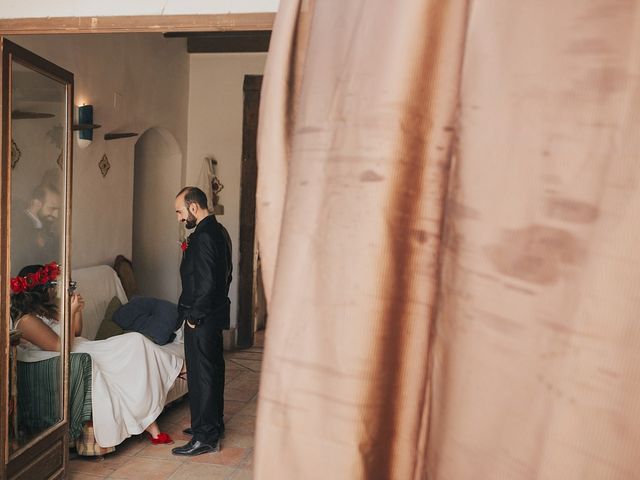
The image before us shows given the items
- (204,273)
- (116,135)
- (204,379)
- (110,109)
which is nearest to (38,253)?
(204,273)

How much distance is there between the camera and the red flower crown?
149 inches

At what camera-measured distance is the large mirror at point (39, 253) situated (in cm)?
352

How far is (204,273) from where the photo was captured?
4.35 meters

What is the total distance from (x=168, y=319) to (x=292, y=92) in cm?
493

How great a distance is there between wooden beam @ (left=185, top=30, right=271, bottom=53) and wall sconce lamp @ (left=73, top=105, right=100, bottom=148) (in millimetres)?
2590

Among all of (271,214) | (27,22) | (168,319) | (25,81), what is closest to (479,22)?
(271,214)

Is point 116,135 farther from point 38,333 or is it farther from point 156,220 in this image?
point 38,333

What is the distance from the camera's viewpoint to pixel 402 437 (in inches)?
19.6

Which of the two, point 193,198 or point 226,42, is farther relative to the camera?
point 226,42

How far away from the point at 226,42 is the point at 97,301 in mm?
3794

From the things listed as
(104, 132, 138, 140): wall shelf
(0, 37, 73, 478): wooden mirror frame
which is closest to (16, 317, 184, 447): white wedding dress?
(0, 37, 73, 478): wooden mirror frame

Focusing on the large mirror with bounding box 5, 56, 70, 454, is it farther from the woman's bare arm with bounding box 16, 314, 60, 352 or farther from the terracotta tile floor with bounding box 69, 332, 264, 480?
the terracotta tile floor with bounding box 69, 332, 264, 480

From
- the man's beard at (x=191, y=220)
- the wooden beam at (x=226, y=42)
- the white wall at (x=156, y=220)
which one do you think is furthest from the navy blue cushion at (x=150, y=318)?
the wooden beam at (x=226, y=42)

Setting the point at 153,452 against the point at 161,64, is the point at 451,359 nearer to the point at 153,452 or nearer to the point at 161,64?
the point at 153,452
